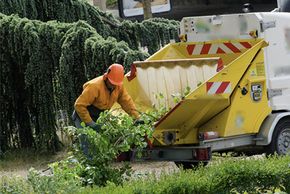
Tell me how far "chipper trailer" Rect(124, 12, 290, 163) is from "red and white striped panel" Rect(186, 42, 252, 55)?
15 mm

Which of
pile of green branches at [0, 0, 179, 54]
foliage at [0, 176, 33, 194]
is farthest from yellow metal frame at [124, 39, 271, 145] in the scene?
pile of green branches at [0, 0, 179, 54]

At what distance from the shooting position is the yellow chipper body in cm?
1000

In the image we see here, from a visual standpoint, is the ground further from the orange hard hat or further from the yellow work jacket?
the orange hard hat

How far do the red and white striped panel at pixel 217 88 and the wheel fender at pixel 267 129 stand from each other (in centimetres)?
97

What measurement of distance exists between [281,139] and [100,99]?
264 centimetres

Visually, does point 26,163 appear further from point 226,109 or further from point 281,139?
point 281,139

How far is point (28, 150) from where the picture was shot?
47.9 ft

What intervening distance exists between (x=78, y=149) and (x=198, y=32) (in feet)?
13.0

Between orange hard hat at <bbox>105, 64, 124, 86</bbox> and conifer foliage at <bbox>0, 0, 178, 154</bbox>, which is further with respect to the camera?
conifer foliage at <bbox>0, 0, 178, 154</bbox>

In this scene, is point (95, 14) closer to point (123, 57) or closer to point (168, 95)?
point (123, 57)

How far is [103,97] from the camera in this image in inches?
390

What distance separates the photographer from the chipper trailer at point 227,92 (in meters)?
10.1

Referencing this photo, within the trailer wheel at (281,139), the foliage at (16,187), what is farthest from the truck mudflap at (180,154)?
the foliage at (16,187)

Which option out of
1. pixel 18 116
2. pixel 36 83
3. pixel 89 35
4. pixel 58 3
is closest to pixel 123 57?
pixel 89 35
